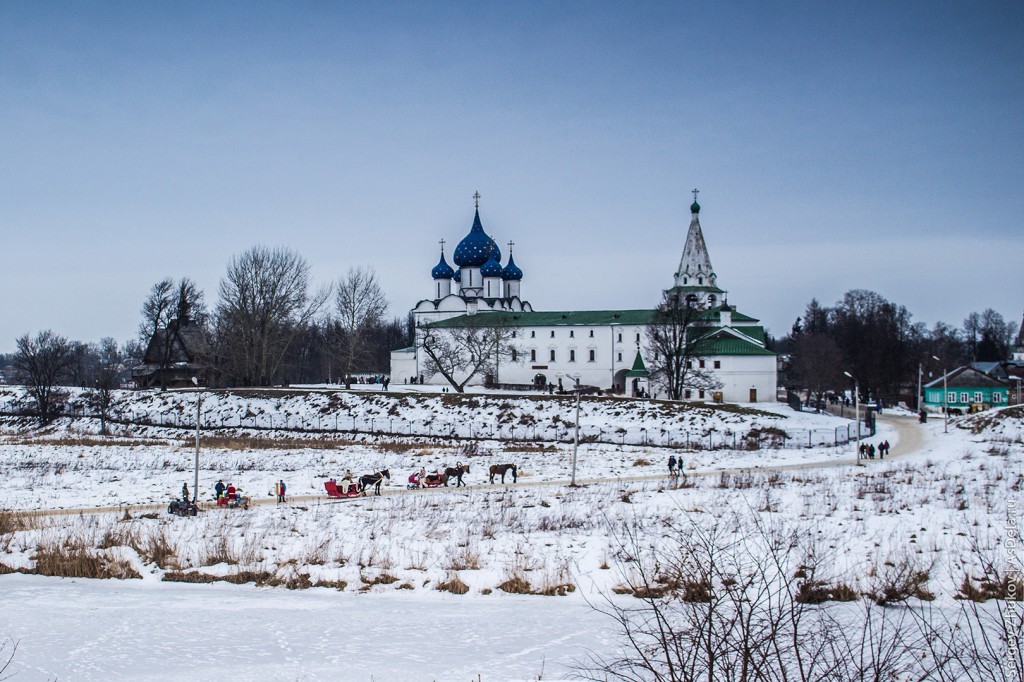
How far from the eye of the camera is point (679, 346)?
5934cm

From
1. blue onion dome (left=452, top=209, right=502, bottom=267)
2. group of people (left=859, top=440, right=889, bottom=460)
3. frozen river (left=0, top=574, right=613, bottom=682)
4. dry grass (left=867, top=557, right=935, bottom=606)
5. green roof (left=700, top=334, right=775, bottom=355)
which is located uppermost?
blue onion dome (left=452, top=209, right=502, bottom=267)

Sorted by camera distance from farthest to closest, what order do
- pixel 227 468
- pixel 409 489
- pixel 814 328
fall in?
pixel 814 328, pixel 227 468, pixel 409 489

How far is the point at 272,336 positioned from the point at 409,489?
4719 centimetres

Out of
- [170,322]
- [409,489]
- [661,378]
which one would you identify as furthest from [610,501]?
[170,322]

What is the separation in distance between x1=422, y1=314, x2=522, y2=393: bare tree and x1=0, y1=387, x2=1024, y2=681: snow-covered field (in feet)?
114

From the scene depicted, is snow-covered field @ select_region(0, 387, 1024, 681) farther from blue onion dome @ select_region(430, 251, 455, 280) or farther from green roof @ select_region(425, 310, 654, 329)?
blue onion dome @ select_region(430, 251, 455, 280)

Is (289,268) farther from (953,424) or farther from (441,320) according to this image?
(953,424)

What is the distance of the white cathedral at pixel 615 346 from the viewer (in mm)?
62625

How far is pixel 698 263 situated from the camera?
71.5m

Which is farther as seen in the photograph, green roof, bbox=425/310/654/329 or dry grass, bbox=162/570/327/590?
green roof, bbox=425/310/654/329

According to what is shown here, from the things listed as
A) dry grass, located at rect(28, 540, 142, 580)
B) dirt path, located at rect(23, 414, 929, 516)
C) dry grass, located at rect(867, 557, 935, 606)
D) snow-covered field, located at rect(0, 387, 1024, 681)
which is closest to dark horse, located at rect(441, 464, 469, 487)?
dirt path, located at rect(23, 414, 929, 516)

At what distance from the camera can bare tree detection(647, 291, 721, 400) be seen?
59.8 meters

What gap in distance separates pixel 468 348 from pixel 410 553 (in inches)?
2150

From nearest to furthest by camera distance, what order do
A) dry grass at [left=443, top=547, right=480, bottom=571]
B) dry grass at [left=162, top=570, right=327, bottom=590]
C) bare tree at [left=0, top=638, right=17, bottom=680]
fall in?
bare tree at [left=0, top=638, right=17, bottom=680]
dry grass at [left=162, top=570, right=327, bottom=590]
dry grass at [left=443, top=547, right=480, bottom=571]
